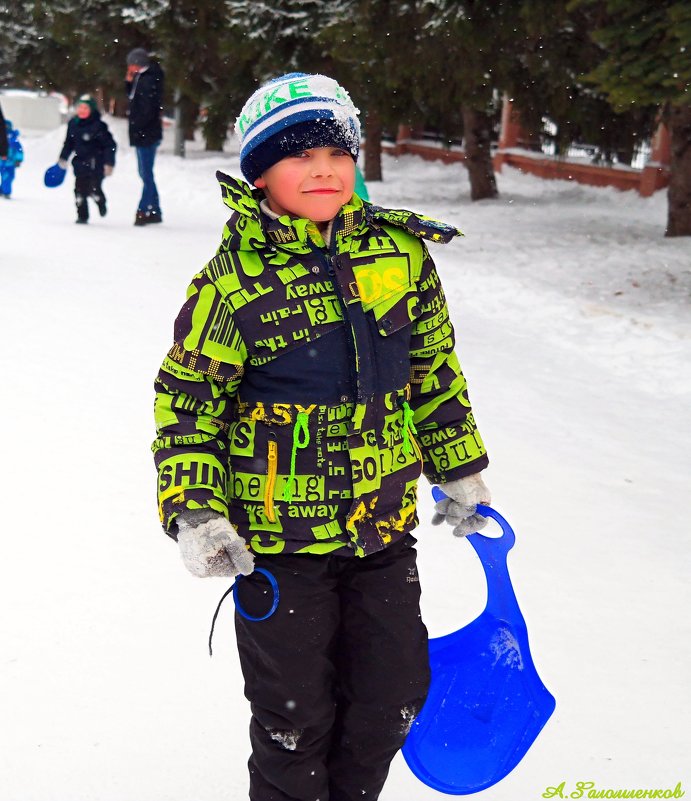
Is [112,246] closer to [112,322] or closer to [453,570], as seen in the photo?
[112,322]

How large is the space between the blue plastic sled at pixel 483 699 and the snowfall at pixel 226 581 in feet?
1.00

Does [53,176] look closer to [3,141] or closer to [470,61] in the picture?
[3,141]

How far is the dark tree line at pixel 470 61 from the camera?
8109mm

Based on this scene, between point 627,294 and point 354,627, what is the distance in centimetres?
725

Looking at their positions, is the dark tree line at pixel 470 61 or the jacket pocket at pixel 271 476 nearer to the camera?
the jacket pocket at pixel 271 476

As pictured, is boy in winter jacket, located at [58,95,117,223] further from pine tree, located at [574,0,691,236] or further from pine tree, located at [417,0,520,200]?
pine tree, located at [574,0,691,236]

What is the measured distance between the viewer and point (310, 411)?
1.98 meters

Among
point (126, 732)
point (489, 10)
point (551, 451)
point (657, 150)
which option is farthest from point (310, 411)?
point (657, 150)

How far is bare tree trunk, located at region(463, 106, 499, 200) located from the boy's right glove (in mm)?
14723

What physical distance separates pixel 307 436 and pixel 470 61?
10759mm

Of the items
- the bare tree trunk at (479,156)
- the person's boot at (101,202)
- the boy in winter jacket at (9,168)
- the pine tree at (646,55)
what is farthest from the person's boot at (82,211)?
the bare tree trunk at (479,156)

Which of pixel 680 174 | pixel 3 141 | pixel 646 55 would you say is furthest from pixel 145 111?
pixel 680 174

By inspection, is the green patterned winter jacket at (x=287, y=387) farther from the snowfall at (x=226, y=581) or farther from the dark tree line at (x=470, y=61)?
the dark tree line at (x=470, y=61)

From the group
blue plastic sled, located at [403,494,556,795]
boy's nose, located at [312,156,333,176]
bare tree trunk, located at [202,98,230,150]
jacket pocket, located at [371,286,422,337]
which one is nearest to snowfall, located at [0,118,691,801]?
blue plastic sled, located at [403,494,556,795]
